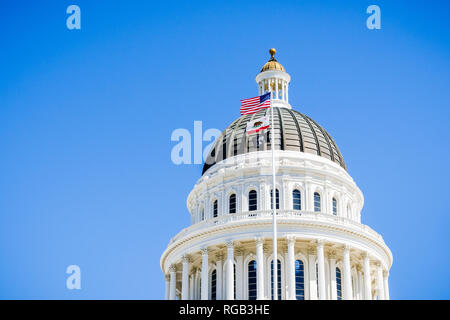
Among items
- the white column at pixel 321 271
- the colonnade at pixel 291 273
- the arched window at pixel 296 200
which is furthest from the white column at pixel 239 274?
the arched window at pixel 296 200

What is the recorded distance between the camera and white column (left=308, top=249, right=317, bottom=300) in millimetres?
64312

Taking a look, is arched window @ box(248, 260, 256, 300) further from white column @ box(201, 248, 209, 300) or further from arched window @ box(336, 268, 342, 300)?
arched window @ box(336, 268, 342, 300)

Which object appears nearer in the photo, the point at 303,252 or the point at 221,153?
the point at 303,252

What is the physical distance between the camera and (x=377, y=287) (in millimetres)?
69188

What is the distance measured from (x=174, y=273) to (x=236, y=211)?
724 cm

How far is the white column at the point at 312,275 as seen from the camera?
64.3 meters

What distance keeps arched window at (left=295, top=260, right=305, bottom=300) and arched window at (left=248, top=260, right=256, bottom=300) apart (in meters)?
3.24

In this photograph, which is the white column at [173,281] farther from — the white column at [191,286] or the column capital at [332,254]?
the column capital at [332,254]

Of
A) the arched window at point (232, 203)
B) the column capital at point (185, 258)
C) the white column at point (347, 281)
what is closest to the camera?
the white column at point (347, 281)

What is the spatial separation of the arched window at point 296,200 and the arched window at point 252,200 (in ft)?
10.1
